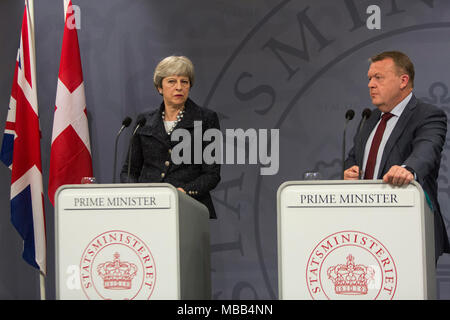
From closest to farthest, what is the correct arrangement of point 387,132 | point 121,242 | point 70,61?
point 121,242
point 387,132
point 70,61

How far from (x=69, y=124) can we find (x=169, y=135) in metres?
1.33

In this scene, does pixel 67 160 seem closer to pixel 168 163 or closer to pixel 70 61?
pixel 70 61

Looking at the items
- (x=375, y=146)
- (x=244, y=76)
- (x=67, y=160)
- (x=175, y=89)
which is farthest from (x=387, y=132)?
(x=67, y=160)

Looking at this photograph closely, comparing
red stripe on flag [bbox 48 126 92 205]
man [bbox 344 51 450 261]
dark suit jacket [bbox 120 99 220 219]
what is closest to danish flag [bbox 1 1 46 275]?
red stripe on flag [bbox 48 126 92 205]

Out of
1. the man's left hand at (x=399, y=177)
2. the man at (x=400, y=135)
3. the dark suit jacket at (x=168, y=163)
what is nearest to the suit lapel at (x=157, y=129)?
the dark suit jacket at (x=168, y=163)

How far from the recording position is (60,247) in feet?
9.00

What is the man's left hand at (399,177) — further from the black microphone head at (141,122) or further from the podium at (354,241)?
the black microphone head at (141,122)

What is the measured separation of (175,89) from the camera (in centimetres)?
381

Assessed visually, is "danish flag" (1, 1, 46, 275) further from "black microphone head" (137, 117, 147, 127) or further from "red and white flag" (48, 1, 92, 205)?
"black microphone head" (137, 117, 147, 127)

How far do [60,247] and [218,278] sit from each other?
2.48 metres

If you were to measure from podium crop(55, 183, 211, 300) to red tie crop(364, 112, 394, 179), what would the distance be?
1.10m

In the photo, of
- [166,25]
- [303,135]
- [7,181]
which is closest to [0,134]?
[7,181]

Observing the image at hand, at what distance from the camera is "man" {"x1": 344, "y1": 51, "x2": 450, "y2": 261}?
304 centimetres
